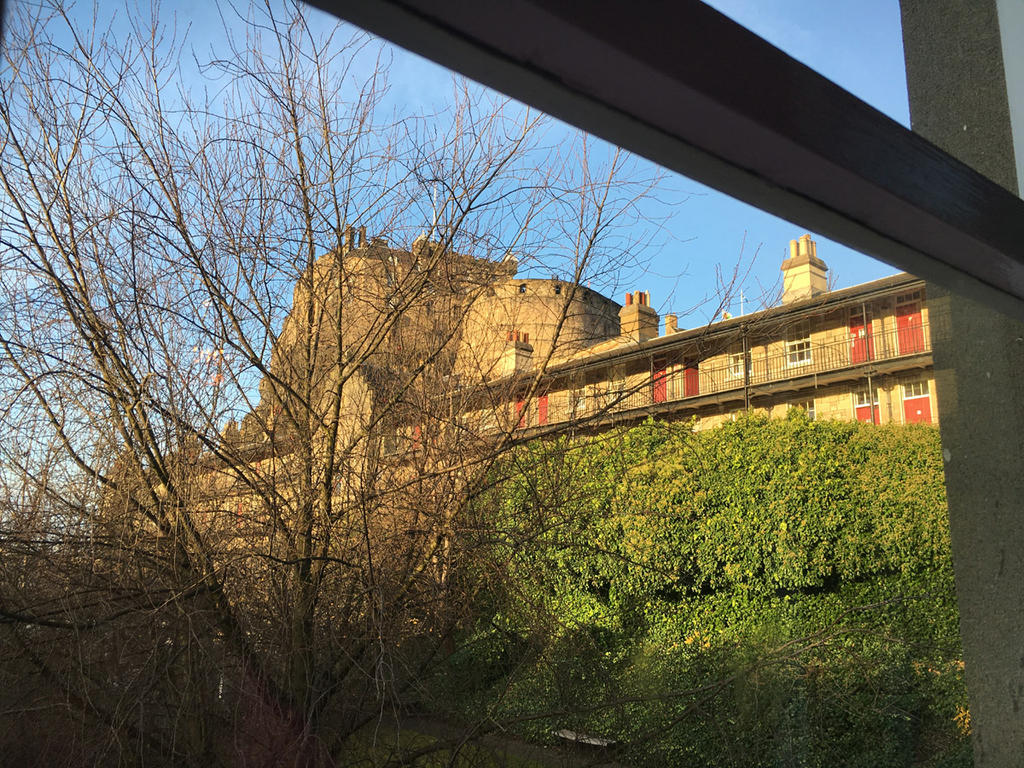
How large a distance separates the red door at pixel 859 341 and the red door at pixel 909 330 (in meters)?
0.41

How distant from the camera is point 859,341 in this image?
11.1 m

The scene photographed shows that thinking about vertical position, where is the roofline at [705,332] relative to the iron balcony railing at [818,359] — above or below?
below

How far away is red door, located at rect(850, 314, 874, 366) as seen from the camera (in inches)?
424

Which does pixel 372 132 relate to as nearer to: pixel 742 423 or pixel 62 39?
pixel 62 39

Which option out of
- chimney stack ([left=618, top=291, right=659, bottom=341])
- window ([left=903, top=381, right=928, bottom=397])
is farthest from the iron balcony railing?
chimney stack ([left=618, top=291, right=659, bottom=341])

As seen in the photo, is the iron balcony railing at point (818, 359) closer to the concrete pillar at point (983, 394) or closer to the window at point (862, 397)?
the window at point (862, 397)

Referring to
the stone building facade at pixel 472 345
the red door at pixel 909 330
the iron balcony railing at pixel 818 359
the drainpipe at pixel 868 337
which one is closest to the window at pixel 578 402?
the stone building facade at pixel 472 345

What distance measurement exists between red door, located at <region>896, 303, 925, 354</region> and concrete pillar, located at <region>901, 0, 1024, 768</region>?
33.7 ft

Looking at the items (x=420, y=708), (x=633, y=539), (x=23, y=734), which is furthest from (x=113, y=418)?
(x=633, y=539)

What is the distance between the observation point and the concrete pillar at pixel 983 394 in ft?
3.18

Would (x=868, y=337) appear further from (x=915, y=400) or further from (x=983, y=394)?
(x=983, y=394)

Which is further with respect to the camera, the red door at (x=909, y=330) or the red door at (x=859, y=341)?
the red door at (x=859, y=341)

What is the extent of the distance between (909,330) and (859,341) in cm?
61

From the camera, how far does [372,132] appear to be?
277 centimetres
